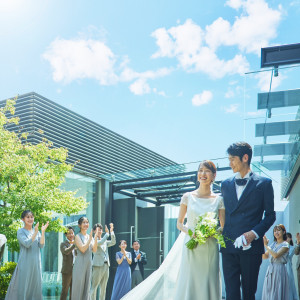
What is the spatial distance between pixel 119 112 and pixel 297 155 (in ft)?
107

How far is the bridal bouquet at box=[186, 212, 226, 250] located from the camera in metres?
4.61

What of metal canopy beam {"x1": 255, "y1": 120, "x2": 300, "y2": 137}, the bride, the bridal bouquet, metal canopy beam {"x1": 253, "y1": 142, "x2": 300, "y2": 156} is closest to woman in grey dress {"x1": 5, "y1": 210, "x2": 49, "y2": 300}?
the bride

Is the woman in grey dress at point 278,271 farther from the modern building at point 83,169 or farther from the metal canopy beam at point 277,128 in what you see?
the modern building at point 83,169

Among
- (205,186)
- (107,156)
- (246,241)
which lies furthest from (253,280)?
(107,156)

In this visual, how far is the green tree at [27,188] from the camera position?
1155cm

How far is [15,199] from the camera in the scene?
37.7 feet

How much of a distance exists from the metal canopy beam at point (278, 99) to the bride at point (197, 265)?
5463 mm

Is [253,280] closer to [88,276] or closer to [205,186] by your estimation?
[205,186]

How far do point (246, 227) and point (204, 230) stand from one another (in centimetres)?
70

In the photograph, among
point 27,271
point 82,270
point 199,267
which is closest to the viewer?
point 199,267

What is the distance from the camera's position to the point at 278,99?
33.6 feet

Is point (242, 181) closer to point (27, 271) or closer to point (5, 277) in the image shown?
point (27, 271)

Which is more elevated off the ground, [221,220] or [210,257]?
[221,220]

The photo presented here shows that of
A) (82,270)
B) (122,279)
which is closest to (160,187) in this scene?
(122,279)
